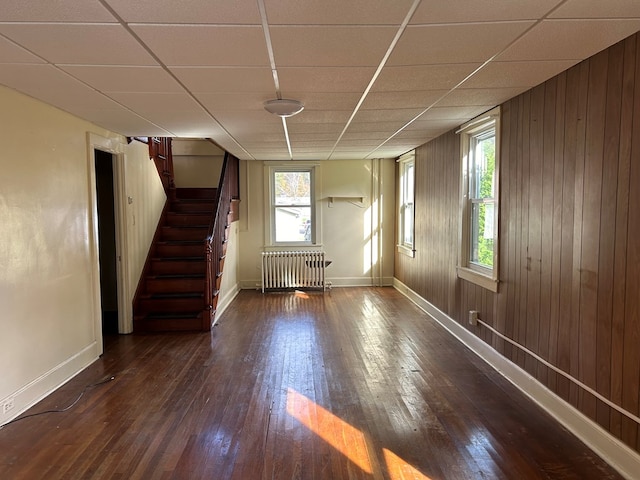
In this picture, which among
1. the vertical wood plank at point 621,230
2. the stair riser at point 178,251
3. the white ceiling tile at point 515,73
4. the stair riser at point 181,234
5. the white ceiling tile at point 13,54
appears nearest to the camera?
the white ceiling tile at point 13,54

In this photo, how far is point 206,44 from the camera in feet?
6.72

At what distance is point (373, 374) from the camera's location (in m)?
3.49

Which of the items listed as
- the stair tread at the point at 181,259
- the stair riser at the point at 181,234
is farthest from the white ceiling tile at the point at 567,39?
the stair riser at the point at 181,234

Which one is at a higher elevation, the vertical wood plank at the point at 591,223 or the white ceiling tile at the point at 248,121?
the white ceiling tile at the point at 248,121

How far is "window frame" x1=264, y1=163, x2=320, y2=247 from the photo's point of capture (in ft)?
24.0

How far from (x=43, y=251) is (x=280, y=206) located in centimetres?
460

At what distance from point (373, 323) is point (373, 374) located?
5.32ft

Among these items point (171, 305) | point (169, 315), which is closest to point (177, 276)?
point (171, 305)

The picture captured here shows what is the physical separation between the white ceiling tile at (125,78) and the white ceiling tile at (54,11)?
23.1 inches

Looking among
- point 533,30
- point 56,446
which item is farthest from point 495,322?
point 56,446

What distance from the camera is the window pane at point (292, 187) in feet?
24.5

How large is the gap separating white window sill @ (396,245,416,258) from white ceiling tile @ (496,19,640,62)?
4.08 m

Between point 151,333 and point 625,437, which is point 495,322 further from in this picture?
point 151,333

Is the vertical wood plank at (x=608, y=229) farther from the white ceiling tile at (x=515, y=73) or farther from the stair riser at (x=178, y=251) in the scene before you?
the stair riser at (x=178, y=251)
